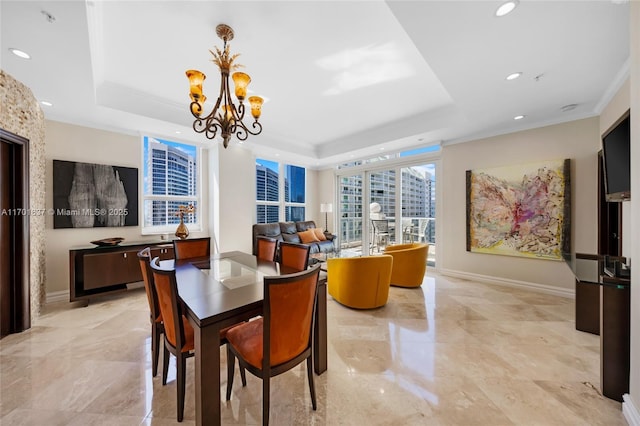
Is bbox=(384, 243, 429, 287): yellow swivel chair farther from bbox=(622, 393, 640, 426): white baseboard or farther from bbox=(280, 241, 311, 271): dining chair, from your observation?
bbox=(622, 393, 640, 426): white baseboard

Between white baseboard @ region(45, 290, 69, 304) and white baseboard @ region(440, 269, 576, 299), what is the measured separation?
20.7ft

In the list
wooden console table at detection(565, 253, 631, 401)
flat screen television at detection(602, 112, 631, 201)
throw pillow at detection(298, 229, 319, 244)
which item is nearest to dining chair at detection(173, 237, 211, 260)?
throw pillow at detection(298, 229, 319, 244)

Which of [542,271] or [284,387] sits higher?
[542,271]

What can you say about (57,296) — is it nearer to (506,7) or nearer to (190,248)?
(190,248)

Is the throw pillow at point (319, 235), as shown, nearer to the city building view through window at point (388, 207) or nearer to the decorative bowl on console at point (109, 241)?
the city building view through window at point (388, 207)

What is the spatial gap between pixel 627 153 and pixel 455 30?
184cm

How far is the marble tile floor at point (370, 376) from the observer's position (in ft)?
5.05

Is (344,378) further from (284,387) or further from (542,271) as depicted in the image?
(542,271)

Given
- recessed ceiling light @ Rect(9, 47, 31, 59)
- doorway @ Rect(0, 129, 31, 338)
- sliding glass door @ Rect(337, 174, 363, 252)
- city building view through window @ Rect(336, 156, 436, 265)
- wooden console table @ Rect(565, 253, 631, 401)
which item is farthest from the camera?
sliding glass door @ Rect(337, 174, 363, 252)

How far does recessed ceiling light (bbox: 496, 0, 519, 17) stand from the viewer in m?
1.54

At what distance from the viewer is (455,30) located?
5.84 feet

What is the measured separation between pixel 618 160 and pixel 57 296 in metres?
6.82

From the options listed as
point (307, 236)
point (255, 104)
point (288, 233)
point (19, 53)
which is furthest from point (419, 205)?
point (19, 53)

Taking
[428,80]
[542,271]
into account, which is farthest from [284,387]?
[542,271]
